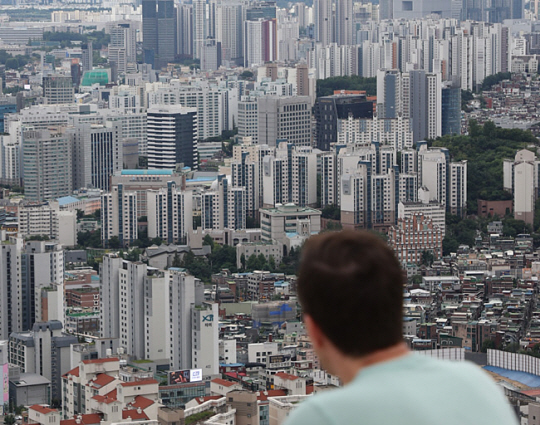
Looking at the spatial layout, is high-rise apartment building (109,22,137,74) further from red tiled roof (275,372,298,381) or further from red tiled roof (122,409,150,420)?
red tiled roof (122,409,150,420)

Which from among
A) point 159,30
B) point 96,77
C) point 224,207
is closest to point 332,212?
point 224,207

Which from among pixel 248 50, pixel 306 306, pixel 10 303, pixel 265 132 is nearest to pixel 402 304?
pixel 306 306

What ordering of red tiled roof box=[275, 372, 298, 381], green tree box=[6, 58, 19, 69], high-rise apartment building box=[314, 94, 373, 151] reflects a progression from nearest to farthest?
red tiled roof box=[275, 372, 298, 381] → high-rise apartment building box=[314, 94, 373, 151] → green tree box=[6, 58, 19, 69]

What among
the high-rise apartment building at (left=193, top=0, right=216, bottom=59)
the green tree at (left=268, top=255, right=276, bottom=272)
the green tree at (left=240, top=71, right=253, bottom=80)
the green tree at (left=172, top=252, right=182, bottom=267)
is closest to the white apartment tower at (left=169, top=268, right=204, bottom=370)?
the green tree at (left=172, top=252, right=182, bottom=267)

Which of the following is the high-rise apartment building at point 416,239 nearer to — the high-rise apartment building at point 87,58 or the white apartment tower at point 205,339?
the white apartment tower at point 205,339

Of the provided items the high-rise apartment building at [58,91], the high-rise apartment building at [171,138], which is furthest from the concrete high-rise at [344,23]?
the high-rise apartment building at [171,138]
